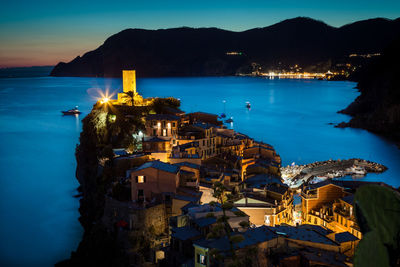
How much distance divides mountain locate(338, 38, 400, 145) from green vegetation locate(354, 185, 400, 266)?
1160 inches

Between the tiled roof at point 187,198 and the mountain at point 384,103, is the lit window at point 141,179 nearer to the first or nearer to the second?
the tiled roof at point 187,198

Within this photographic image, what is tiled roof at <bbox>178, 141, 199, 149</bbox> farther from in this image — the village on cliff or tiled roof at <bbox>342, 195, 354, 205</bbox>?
tiled roof at <bbox>342, 195, 354, 205</bbox>

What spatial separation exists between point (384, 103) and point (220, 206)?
98.5 ft

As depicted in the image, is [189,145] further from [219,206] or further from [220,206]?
[220,206]

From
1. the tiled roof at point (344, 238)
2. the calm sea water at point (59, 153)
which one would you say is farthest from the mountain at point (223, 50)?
the tiled roof at point (344, 238)

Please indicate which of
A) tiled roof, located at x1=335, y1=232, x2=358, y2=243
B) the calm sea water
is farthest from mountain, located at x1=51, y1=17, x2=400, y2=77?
tiled roof, located at x1=335, y1=232, x2=358, y2=243

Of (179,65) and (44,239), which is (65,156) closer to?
(44,239)

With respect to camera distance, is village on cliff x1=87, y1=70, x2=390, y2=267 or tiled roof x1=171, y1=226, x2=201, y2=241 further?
tiled roof x1=171, y1=226, x2=201, y2=241

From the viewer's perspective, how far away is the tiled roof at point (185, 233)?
24.2 ft

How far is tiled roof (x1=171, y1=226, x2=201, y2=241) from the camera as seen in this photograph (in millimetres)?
7371

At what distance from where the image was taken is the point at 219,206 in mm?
8484

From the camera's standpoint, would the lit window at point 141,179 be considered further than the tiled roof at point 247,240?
Yes

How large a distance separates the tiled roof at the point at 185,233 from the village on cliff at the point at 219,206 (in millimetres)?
21

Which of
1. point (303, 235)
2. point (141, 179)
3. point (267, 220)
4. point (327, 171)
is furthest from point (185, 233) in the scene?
point (327, 171)
